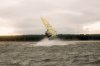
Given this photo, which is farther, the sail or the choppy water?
the sail

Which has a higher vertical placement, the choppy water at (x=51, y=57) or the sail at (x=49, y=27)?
the choppy water at (x=51, y=57)

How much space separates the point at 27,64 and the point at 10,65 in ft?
7.41

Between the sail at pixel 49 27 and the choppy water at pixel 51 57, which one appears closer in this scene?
the choppy water at pixel 51 57

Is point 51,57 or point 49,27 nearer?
point 51,57

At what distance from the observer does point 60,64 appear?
3984 centimetres

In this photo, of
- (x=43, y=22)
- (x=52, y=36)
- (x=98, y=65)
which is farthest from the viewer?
(x=43, y=22)

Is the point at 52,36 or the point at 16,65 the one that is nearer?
the point at 16,65

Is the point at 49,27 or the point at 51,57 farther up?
the point at 51,57

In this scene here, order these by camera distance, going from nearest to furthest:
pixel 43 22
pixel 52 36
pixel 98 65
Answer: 1. pixel 98 65
2. pixel 52 36
3. pixel 43 22

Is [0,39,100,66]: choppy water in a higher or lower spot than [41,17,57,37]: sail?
higher

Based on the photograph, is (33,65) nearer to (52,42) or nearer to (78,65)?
(78,65)

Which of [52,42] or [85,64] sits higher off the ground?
[85,64]

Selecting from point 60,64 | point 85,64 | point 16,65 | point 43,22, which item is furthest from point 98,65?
point 43,22

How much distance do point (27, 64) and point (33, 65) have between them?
5.17 ft
